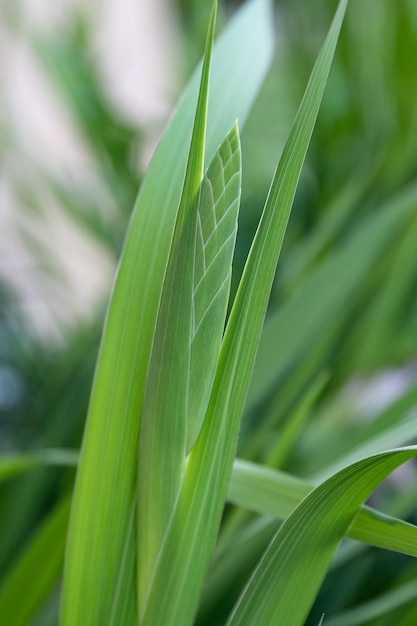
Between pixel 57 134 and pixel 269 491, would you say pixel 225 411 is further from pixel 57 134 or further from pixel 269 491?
pixel 57 134

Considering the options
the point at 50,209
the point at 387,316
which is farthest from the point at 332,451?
the point at 50,209

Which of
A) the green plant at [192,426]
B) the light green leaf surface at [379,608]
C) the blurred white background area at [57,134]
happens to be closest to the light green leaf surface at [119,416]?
the green plant at [192,426]

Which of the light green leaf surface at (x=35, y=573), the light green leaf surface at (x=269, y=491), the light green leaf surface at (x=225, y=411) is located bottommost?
the light green leaf surface at (x=35, y=573)

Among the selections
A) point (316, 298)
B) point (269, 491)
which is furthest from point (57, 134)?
point (269, 491)

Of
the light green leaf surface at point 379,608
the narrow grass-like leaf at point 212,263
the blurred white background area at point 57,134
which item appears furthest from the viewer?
the blurred white background area at point 57,134

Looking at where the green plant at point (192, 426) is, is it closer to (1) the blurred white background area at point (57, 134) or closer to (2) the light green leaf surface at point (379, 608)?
(2) the light green leaf surface at point (379, 608)

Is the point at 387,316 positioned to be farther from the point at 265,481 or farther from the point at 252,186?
the point at 265,481

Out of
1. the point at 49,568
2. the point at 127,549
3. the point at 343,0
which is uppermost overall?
the point at 343,0

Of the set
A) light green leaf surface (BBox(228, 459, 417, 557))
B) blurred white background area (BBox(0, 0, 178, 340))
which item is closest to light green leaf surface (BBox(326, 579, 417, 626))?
light green leaf surface (BBox(228, 459, 417, 557))
